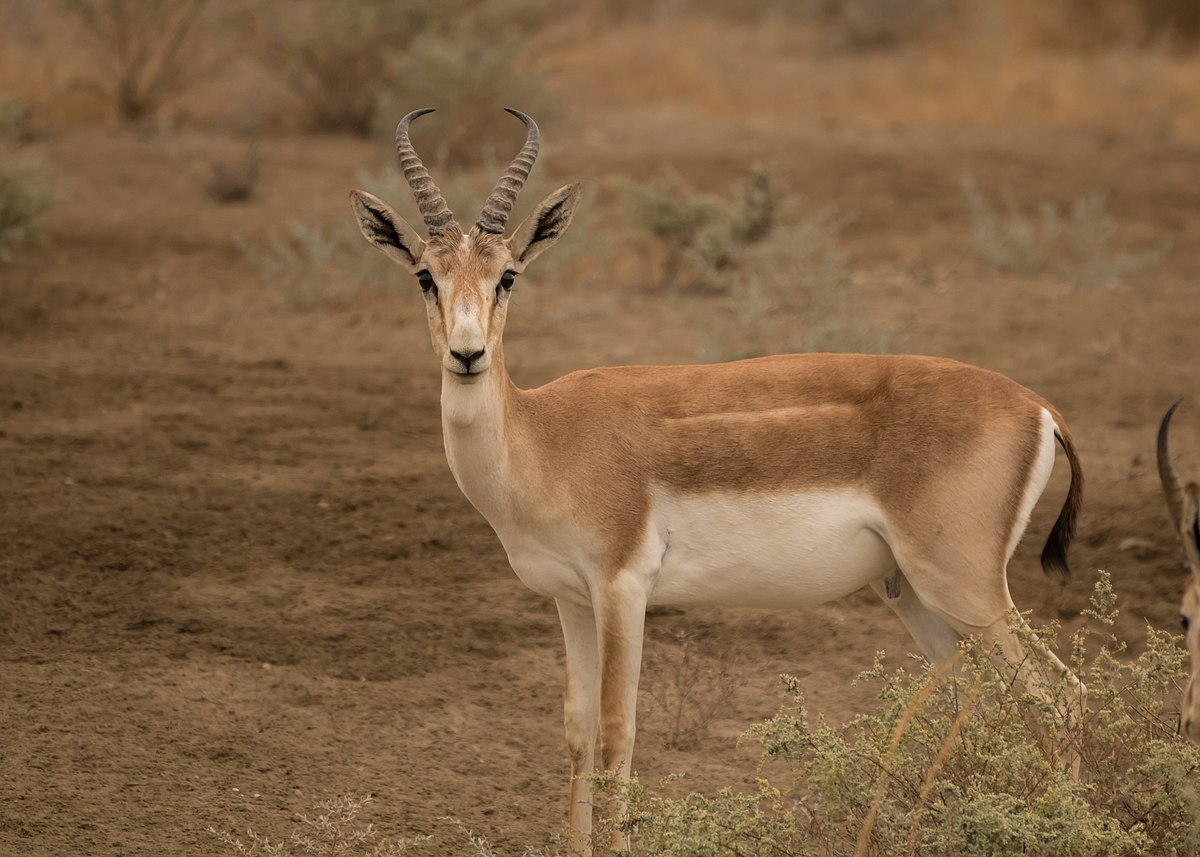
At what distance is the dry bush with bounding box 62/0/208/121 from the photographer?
16380 mm

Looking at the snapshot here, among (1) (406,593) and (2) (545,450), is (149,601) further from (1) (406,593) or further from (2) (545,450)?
(2) (545,450)

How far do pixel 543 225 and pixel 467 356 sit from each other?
82cm

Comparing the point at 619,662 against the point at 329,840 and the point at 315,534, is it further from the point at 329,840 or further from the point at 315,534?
the point at 315,534

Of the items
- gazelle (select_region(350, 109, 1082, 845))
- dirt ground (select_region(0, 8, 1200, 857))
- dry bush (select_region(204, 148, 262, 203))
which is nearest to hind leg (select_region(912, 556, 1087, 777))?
gazelle (select_region(350, 109, 1082, 845))

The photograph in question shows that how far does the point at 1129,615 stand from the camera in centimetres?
671

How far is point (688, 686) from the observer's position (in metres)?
5.91

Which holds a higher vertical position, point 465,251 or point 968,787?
point 465,251

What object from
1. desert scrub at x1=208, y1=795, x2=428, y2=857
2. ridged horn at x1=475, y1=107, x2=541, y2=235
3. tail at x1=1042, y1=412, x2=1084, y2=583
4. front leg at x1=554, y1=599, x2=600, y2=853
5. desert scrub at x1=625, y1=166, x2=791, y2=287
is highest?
ridged horn at x1=475, y1=107, x2=541, y2=235

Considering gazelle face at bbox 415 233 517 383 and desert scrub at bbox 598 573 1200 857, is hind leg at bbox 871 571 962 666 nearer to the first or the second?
desert scrub at bbox 598 573 1200 857

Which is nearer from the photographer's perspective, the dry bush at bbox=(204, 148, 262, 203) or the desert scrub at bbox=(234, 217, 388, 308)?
the desert scrub at bbox=(234, 217, 388, 308)

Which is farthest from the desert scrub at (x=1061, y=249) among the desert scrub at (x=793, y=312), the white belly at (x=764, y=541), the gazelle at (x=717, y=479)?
the white belly at (x=764, y=541)

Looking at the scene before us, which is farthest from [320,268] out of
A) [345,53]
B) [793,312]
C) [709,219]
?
[345,53]

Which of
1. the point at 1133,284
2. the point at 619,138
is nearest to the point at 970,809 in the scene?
the point at 1133,284

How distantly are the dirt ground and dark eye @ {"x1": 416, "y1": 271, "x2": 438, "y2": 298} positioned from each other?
1878 mm
